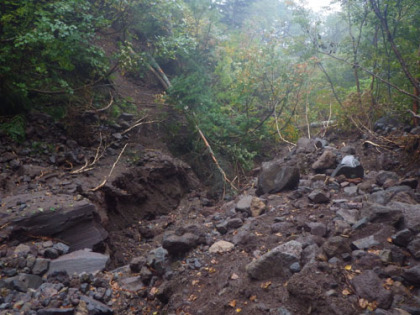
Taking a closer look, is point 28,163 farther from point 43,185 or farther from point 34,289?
point 34,289

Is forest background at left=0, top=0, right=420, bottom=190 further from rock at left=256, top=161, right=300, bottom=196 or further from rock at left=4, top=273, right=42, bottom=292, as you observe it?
rock at left=4, top=273, right=42, bottom=292

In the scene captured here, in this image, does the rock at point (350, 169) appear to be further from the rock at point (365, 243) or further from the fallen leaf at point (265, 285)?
the fallen leaf at point (265, 285)

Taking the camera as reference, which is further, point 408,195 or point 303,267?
point 408,195

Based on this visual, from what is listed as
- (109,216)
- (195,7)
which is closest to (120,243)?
(109,216)

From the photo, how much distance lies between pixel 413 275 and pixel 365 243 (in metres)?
0.55

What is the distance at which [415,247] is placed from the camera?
2305 mm

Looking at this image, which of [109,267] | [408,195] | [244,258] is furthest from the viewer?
[109,267]

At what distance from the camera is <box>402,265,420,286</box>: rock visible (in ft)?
6.58

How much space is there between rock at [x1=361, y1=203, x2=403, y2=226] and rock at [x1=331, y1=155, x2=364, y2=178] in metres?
1.67

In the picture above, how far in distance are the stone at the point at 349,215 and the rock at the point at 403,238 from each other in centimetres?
54

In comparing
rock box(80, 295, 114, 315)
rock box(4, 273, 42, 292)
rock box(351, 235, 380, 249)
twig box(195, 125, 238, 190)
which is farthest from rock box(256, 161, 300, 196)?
rock box(4, 273, 42, 292)

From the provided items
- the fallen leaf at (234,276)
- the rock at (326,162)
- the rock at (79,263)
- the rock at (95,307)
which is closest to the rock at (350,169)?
the rock at (326,162)

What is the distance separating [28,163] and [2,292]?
273 centimetres

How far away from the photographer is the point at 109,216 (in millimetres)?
5027
